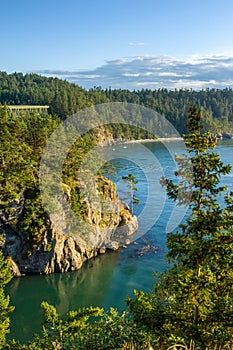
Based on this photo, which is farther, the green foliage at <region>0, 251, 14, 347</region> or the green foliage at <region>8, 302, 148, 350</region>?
the green foliage at <region>0, 251, 14, 347</region>

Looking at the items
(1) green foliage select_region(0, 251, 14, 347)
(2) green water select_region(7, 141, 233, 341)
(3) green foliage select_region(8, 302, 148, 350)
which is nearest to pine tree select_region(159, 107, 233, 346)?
(3) green foliage select_region(8, 302, 148, 350)

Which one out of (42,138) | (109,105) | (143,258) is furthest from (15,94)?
(143,258)

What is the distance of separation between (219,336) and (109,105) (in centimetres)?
12557

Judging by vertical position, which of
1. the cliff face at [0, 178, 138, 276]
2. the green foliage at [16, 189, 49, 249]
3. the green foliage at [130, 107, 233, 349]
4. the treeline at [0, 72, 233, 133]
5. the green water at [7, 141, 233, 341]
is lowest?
the green water at [7, 141, 233, 341]

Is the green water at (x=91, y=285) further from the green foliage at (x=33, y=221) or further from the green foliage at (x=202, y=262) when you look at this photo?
the green foliage at (x=202, y=262)

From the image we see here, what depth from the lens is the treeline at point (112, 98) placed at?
11643 cm

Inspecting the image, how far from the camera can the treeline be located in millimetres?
116431

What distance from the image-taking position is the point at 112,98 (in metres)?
149

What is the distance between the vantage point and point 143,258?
35000 millimetres

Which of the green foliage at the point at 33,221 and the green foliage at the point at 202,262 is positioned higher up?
the green foliage at the point at 202,262

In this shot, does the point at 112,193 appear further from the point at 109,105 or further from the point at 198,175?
the point at 109,105

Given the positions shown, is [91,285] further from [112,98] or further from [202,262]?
[112,98]

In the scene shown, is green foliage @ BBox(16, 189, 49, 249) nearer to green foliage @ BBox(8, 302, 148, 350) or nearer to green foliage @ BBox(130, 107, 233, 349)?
green foliage @ BBox(8, 302, 148, 350)

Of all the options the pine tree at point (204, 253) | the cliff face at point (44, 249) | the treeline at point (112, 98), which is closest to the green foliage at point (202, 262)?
the pine tree at point (204, 253)
